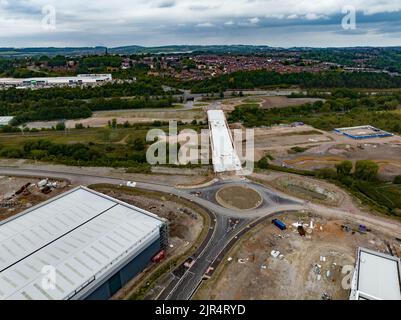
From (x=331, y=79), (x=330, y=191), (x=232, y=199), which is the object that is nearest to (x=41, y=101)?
(x=232, y=199)

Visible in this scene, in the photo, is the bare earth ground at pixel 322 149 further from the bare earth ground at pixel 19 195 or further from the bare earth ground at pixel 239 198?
the bare earth ground at pixel 19 195

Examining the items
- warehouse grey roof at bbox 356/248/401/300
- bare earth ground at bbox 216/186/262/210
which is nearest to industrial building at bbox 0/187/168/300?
bare earth ground at bbox 216/186/262/210

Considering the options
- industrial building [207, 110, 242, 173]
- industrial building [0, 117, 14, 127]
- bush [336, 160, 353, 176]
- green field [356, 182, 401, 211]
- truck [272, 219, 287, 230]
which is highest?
industrial building [0, 117, 14, 127]

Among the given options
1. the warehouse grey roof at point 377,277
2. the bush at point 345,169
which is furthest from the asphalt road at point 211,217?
the bush at point 345,169

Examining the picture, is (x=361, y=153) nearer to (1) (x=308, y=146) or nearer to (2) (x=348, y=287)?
(1) (x=308, y=146)

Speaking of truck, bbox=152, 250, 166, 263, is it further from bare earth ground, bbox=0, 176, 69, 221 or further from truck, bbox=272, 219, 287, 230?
bare earth ground, bbox=0, 176, 69, 221
